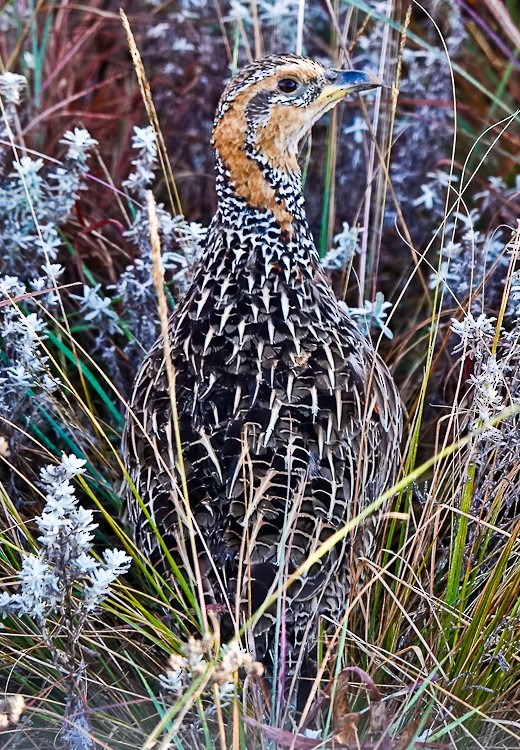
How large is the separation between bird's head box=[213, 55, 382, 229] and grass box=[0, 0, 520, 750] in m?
0.25

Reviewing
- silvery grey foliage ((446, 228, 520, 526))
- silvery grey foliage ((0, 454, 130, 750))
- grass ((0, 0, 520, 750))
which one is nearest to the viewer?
silvery grey foliage ((0, 454, 130, 750))

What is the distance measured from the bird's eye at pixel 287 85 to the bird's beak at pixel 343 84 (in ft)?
0.34

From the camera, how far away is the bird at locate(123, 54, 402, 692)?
2572 mm

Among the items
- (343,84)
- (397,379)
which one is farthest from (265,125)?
(397,379)

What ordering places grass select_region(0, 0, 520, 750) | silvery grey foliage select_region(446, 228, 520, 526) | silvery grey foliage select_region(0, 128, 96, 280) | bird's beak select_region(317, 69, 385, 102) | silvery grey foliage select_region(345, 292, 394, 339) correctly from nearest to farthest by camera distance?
grass select_region(0, 0, 520, 750), silvery grey foliage select_region(446, 228, 520, 526), bird's beak select_region(317, 69, 385, 102), silvery grey foliage select_region(345, 292, 394, 339), silvery grey foliage select_region(0, 128, 96, 280)

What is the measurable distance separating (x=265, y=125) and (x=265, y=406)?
777 millimetres

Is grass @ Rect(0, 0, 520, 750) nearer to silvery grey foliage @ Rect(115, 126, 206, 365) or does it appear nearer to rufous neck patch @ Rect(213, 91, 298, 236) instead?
silvery grey foliage @ Rect(115, 126, 206, 365)

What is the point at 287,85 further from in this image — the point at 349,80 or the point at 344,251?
the point at 344,251

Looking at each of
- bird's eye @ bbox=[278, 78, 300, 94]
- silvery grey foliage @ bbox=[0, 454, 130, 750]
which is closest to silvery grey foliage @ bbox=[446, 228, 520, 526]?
bird's eye @ bbox=[278, 78, 300, 94]

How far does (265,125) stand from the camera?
294 centimetres

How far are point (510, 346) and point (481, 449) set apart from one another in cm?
27

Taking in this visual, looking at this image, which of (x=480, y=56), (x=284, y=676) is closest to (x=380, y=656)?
(x=284, y=676)

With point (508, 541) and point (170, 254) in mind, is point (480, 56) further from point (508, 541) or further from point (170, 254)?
point (508, 541)

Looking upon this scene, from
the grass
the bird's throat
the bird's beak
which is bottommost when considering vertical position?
the grass
